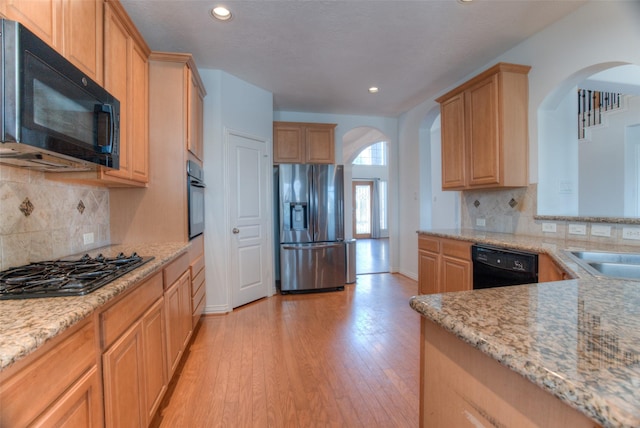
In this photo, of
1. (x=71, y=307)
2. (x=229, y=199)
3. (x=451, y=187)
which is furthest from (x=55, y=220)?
(x=451, y=187)

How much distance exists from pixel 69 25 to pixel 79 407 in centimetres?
163

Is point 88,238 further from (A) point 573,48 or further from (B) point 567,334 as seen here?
(A) point 573,48

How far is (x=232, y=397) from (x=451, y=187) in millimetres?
2829

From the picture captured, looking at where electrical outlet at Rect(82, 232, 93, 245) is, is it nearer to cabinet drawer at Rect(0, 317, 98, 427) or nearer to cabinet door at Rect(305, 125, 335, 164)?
cabinet drawer at Rect(0, 317, 98, 427)

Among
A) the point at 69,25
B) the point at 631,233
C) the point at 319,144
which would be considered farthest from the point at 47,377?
the point at 319,144

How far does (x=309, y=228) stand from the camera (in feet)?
13.1

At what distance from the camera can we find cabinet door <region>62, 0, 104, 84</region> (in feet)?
4.50

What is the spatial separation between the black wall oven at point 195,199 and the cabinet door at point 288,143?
1.35 m

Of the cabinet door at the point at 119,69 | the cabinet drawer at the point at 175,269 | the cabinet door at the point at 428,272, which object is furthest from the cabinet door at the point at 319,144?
the cabinet door at the point at 119,69

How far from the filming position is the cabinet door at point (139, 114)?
6.59 ft

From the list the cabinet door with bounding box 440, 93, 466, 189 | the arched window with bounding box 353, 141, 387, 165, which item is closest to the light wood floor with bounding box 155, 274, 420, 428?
the cabinet door with bounding box 440, 93, 466, 189

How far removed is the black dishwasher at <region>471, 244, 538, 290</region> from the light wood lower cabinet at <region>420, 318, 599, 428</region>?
5.06 ft

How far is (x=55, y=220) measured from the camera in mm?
1680

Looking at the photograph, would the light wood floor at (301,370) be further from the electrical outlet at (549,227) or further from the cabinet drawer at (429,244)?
the electrical outlet at (549,227)
